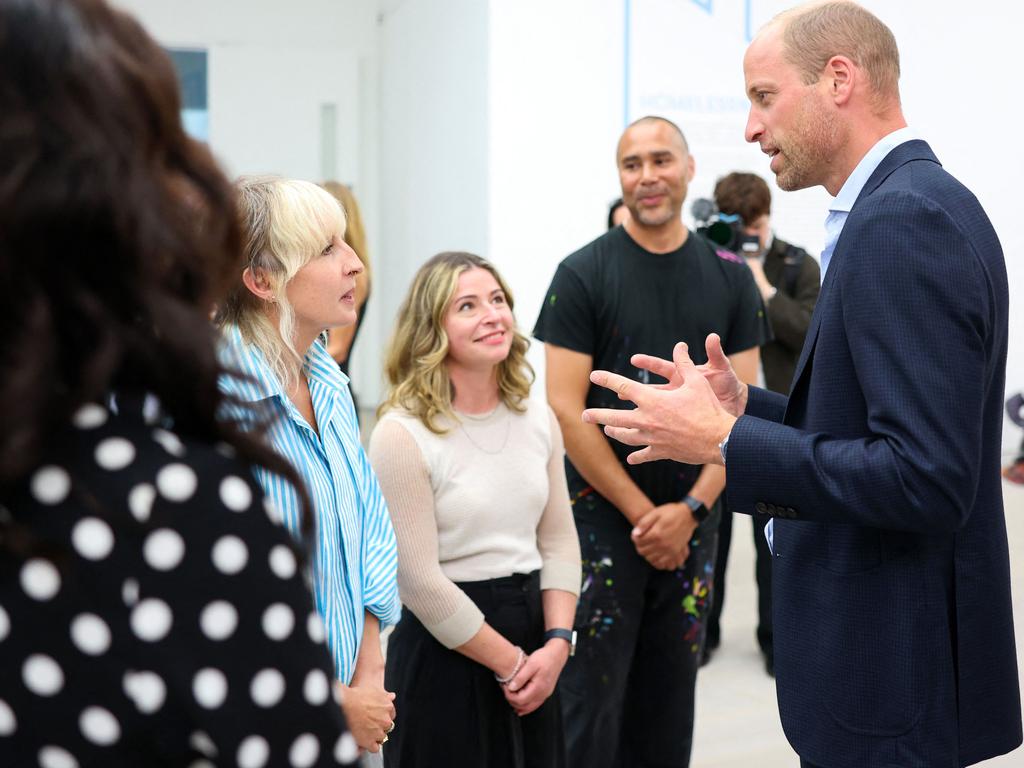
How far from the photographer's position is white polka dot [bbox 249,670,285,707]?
2.25ft

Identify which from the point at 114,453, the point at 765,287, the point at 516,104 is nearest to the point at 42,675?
the point at 114,453

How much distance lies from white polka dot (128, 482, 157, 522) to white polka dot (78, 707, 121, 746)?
4.9 inches

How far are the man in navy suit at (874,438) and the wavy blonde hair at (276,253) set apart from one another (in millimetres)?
469

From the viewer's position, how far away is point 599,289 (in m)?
2.75

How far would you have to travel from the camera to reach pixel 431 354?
2.25 meters

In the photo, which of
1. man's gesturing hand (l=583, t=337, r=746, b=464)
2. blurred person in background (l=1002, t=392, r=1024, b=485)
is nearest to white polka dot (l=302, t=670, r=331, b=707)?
man's gesturing hand (l=583, t=337, r=746, b=464)

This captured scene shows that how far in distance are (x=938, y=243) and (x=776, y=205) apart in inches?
173

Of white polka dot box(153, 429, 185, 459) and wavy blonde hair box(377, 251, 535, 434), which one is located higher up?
white polka dot box(153, 429, 185, 459)

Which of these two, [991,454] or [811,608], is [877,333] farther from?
[811,608]

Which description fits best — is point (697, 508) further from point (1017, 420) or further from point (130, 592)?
point (1017, 420)

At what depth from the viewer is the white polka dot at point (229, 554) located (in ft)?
2.23

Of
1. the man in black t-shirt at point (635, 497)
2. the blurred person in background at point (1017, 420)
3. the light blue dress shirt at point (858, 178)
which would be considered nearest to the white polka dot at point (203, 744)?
the light blue dress shirt at point (858, 178)

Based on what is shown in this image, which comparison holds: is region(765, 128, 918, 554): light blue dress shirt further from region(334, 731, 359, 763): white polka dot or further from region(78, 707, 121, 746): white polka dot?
region(78, 707, 121, 746): white polka dot

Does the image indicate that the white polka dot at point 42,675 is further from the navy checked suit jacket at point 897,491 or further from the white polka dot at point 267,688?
the navy checked suit jacket at point 897,491
